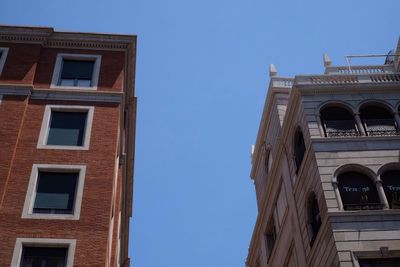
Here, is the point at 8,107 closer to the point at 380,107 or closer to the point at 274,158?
the point at 274,158

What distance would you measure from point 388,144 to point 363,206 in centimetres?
393

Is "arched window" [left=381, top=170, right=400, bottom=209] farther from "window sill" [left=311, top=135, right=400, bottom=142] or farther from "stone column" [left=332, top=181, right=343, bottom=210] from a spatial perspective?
"stone column" [left=332, top=181, right=343, bottom=210]

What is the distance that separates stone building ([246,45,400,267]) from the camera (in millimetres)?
23359

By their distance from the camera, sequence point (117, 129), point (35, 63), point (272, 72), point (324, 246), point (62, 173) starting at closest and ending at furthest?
point (324, 246)
point (62, 173)
point (117, 129)
point (35, 63)
point (272, 72)

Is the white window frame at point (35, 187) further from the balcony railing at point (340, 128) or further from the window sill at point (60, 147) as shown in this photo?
the balcony railing at point (340, 128)

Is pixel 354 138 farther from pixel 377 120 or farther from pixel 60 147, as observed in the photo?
pixel 60 147

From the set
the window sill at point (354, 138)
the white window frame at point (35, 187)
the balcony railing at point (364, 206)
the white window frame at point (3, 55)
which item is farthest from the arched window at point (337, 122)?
the white window frame at point (3, 55)

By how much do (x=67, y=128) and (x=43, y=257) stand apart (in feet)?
24.4

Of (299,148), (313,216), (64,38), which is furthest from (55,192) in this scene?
(299,148)

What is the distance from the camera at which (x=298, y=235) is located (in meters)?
28.5

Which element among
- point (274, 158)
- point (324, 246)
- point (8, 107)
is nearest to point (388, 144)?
point (324, 246)

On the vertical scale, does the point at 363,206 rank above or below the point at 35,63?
below

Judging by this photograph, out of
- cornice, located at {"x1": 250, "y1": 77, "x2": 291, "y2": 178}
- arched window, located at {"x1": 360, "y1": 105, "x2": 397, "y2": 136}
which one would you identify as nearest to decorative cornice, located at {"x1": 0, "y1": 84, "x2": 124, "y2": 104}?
cornice, located at {"x1": 250, "y1": 77, "x2": 291, "y2": 178}

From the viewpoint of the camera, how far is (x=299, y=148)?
97.0ft
